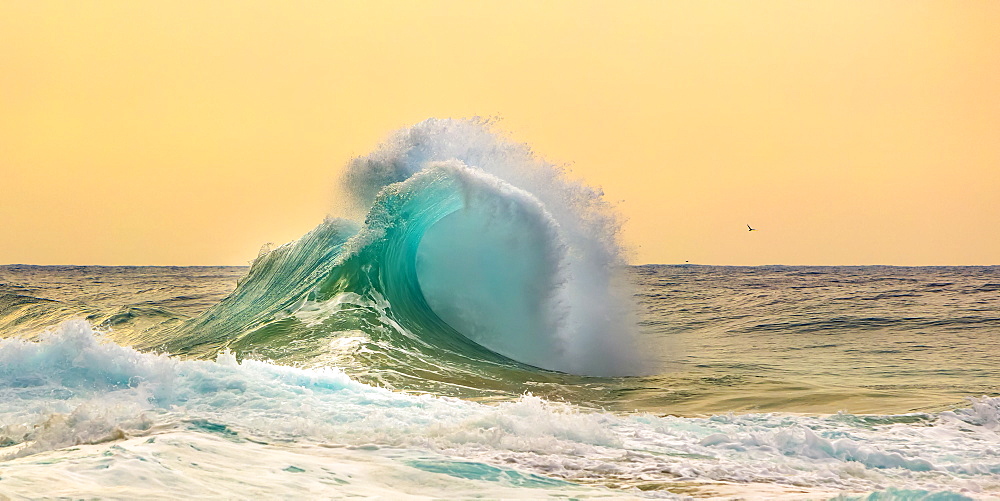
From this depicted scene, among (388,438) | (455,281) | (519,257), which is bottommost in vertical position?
(388,438)

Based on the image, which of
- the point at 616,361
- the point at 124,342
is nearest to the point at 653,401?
the point at 616,361

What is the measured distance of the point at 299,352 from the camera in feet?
33.4

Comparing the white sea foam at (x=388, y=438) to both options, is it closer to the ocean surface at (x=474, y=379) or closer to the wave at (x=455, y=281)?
the ocean surface at (x=474, y=379)

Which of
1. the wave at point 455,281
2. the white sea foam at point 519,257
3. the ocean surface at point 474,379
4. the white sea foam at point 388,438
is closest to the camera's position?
the white sea foam at point 388,438

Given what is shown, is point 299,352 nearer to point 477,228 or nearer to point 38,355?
point 38,355

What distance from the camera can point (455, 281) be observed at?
1412cm

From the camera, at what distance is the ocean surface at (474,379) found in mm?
4871

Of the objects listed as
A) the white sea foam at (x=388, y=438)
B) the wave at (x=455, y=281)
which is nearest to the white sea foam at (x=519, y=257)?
the wave at (x=455, y=281)

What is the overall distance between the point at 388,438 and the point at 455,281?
8.46 m

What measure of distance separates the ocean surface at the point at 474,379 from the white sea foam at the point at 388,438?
1.1 inches

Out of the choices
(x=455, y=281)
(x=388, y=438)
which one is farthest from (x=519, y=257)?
(x=388, y=438)

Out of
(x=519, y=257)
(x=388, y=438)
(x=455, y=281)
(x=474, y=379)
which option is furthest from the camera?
(x=455, y=281)

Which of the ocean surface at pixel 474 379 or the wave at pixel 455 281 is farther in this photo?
the wave at pixel 455 281

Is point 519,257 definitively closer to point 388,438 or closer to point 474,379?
point 474,379
